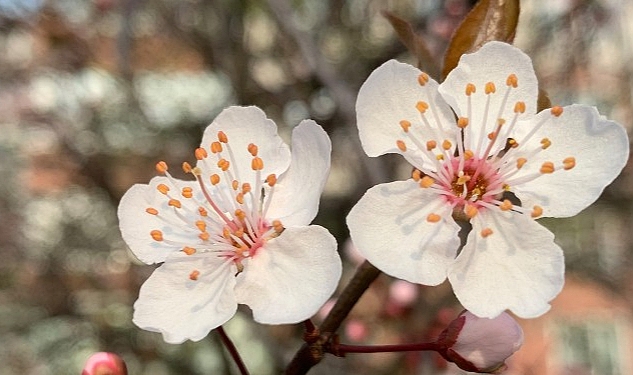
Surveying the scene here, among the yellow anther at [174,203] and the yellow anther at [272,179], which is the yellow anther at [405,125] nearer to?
the yellow anther at [272,179]

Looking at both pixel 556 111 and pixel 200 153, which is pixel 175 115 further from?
pixel 556 111

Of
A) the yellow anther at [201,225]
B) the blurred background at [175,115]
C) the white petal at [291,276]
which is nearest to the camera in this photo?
the white petal at [291,276]

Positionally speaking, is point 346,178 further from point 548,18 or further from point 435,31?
point 548,18

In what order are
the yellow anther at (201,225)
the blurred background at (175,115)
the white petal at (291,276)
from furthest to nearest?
1. the blurred background at (175,115)
2. the yellow anther at (201,225)
3. the white petal at (291,276)

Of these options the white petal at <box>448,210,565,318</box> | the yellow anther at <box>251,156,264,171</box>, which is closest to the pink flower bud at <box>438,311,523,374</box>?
A: the white petal at <box>448,210,565,318</box>

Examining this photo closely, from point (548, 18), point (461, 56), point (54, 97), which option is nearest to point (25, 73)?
point (54, 97)

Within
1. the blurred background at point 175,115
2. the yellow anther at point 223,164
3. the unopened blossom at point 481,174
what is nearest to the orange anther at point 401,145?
the unopened blossom at point 481,174

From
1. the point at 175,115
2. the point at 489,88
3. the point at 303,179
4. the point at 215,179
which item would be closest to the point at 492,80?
the point at 489,88

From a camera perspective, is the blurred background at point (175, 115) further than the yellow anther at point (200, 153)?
Yes
